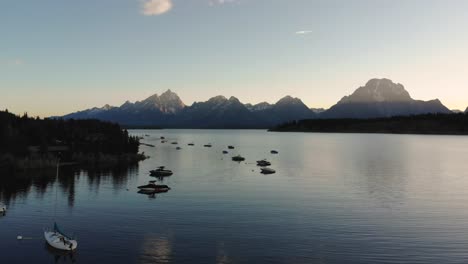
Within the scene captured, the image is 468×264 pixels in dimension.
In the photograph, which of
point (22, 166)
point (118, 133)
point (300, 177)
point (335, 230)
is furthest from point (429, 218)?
point (118, 133)

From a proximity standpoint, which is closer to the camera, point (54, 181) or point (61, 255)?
point (61, 255)

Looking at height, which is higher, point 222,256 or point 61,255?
point 222,256

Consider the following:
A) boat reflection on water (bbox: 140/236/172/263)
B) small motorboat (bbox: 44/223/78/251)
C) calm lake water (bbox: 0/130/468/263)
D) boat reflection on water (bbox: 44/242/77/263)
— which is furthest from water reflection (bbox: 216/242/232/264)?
small motorboat (bbox: 44/223/78/251)

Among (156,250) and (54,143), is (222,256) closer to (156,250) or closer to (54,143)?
(156,250)

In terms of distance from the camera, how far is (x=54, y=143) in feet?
539

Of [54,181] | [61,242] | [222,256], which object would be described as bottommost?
[54,181]

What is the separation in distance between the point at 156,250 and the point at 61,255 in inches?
430

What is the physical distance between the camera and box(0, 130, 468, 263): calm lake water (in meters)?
51.8

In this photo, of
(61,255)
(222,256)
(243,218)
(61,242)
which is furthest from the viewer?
(243,218)

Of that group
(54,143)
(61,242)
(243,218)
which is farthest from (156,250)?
(54,143)

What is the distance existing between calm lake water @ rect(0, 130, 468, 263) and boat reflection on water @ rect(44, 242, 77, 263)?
0.24 m

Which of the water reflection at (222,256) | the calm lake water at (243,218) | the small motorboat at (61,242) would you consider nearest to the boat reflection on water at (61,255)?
the calm lake water at (243,218)

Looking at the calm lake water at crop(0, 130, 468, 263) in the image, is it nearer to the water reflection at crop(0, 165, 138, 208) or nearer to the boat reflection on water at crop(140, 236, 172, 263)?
the boat reflection on water at crop(140, 236, 172, 263)

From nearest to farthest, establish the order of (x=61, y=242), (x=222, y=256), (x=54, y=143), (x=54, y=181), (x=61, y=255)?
(x=222, y=256), (x=61, y=255), (x=61, y=242), (x=54, y=181), (x=54, y=143)
